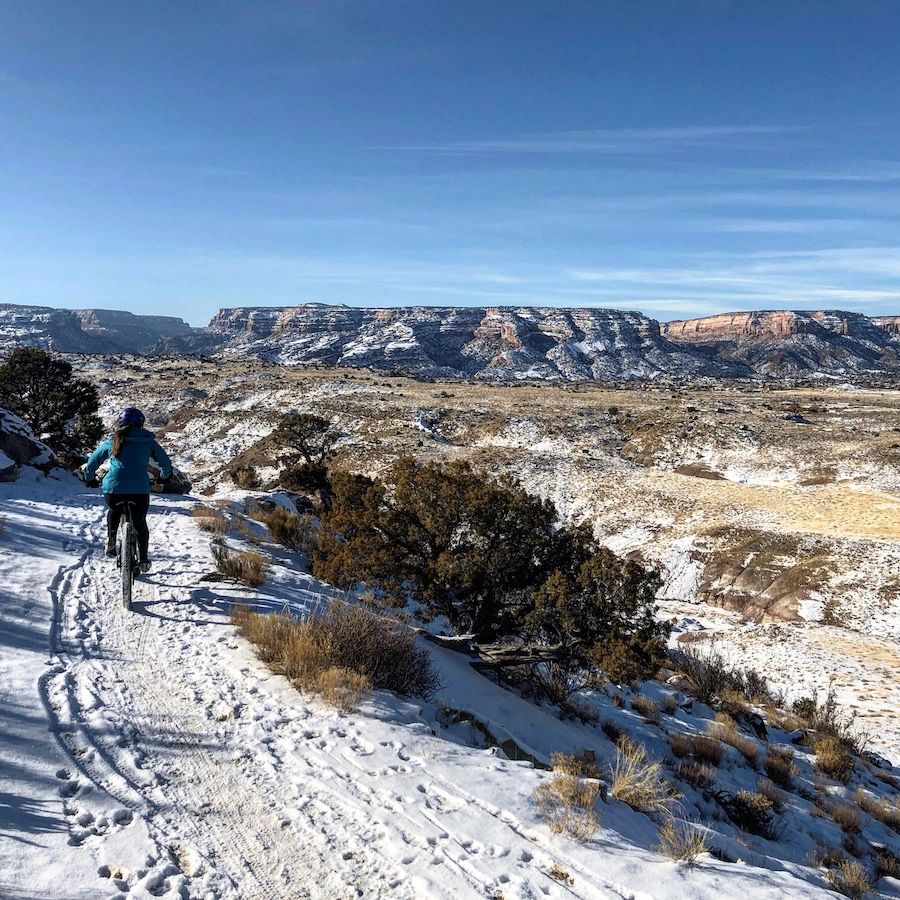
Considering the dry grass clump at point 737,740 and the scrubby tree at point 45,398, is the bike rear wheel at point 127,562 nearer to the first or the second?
the dry grass clump at point 737,740

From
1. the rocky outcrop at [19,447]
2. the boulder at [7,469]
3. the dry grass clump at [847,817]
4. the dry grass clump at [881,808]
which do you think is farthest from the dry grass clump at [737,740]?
the rocky outcrop at [19,447]

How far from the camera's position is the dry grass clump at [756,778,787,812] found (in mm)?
7711

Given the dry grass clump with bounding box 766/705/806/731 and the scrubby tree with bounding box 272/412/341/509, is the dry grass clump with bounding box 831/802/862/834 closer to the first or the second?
the dry grass clump with bounding box 766/705/806/731

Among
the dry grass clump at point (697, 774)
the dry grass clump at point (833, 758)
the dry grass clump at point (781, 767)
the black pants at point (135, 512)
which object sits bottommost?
the dry grass clump at point (833, 758)

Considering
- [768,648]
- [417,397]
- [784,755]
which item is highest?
[417,397]

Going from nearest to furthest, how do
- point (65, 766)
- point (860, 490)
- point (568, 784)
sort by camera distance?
point (65, 766) → point (568, 784) → point (860, 490)

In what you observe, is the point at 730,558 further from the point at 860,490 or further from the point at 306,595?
the point at 306,595

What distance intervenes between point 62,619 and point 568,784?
5.78 metres

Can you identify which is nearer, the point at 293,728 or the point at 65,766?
the point at 65,766

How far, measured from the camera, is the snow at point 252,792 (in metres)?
3.50

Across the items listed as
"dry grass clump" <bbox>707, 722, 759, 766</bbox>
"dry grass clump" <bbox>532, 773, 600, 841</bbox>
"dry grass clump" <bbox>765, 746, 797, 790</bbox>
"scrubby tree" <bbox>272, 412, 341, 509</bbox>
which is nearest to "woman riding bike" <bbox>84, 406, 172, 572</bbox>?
"dry grass clump" <bbox>532, 773, 600, 841</bbox>

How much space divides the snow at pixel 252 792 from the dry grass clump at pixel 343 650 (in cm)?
22

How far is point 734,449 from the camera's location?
39.6 meters

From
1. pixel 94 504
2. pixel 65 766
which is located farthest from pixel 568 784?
pixel 94 504
